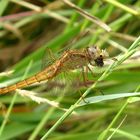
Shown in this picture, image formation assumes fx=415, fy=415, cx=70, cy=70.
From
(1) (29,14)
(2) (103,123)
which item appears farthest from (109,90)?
(1) (29,14)

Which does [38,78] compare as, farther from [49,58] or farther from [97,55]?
[97,55]

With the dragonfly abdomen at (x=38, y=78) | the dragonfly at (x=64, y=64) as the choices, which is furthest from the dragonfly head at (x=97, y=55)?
the dragonfly abdomen at (x=38, y=78)

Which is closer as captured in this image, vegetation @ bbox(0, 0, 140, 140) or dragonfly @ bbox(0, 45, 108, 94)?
dragonfly @ bbox(0, 45, 108, 94)

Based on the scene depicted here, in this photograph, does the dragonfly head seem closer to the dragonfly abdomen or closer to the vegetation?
the vegetation

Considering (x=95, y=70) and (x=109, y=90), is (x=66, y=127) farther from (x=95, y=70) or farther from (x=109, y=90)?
(x=95, y=70)

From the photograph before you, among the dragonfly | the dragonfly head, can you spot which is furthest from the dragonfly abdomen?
the dragonfly head
